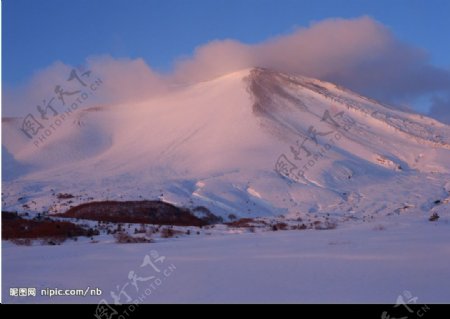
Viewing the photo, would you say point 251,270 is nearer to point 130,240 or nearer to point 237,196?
point 130,240

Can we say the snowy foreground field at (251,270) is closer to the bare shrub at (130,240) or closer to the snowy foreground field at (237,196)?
the snowy foreground field at (237,196)

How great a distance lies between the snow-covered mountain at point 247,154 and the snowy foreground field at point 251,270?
37.0 feet

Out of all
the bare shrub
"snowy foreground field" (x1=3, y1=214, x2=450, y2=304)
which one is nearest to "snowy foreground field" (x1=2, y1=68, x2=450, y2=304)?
"snowy foreground field" (x1=3, y1=214, x2=450, y2=304)

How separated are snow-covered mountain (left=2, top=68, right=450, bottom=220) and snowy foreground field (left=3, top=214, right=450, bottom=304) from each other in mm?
11288

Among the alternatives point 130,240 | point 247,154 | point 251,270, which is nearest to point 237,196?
point 247,154

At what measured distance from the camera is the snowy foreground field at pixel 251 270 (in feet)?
17.6

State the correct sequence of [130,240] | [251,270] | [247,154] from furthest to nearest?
[247,154]
[130,240]
[251,270]

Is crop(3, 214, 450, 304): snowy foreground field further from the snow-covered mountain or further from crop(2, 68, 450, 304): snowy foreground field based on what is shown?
the snow-covered mountain

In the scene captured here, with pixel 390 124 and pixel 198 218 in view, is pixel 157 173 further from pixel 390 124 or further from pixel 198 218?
pixel 390 124

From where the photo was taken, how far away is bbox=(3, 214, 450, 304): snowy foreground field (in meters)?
5.36

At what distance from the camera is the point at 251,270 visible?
6.70 meters

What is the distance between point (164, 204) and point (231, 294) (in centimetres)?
1666

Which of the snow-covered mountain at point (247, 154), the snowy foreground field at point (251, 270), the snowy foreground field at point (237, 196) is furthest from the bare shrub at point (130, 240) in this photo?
the snow-covered mountain at point (247, 154)

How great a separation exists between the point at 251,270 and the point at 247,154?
26.7 metres
